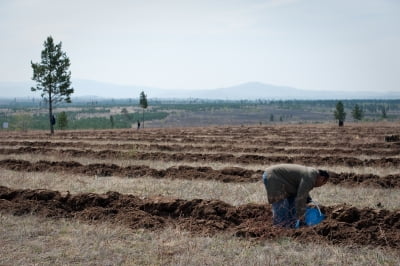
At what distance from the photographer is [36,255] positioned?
23.0ft

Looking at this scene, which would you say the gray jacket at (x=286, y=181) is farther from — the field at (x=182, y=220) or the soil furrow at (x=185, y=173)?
the soil furrow at (x=185, y=173)

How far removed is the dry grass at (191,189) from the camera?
1118 centimetres

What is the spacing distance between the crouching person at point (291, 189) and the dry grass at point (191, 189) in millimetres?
2501

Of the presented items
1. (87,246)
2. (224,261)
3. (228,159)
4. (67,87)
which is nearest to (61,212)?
(87,246)

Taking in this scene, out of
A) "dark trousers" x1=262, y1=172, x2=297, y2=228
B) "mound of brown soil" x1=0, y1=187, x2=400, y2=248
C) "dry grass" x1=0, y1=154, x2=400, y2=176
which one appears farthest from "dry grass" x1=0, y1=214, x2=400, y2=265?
"dry grass" x1=0, y1=154, x2=400, y2=176

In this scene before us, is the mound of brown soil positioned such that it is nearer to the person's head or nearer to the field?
the field

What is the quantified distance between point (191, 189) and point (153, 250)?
533 centimetres

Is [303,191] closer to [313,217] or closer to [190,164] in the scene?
[313,217]

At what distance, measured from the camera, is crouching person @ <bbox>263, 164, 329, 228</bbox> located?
25.6ft

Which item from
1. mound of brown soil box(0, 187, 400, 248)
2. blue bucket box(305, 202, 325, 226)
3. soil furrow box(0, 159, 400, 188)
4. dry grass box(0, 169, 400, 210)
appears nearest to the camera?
mound of brown soil box(0, 187, 400, 248)

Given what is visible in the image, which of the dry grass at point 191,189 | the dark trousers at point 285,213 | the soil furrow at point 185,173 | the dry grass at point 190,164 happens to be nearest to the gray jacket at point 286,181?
the dark trousers at point 285,213

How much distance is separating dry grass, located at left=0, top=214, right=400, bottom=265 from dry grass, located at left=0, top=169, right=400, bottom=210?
3.33m

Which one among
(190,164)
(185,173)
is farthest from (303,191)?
(190,164)

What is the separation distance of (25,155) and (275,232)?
55.1ft
